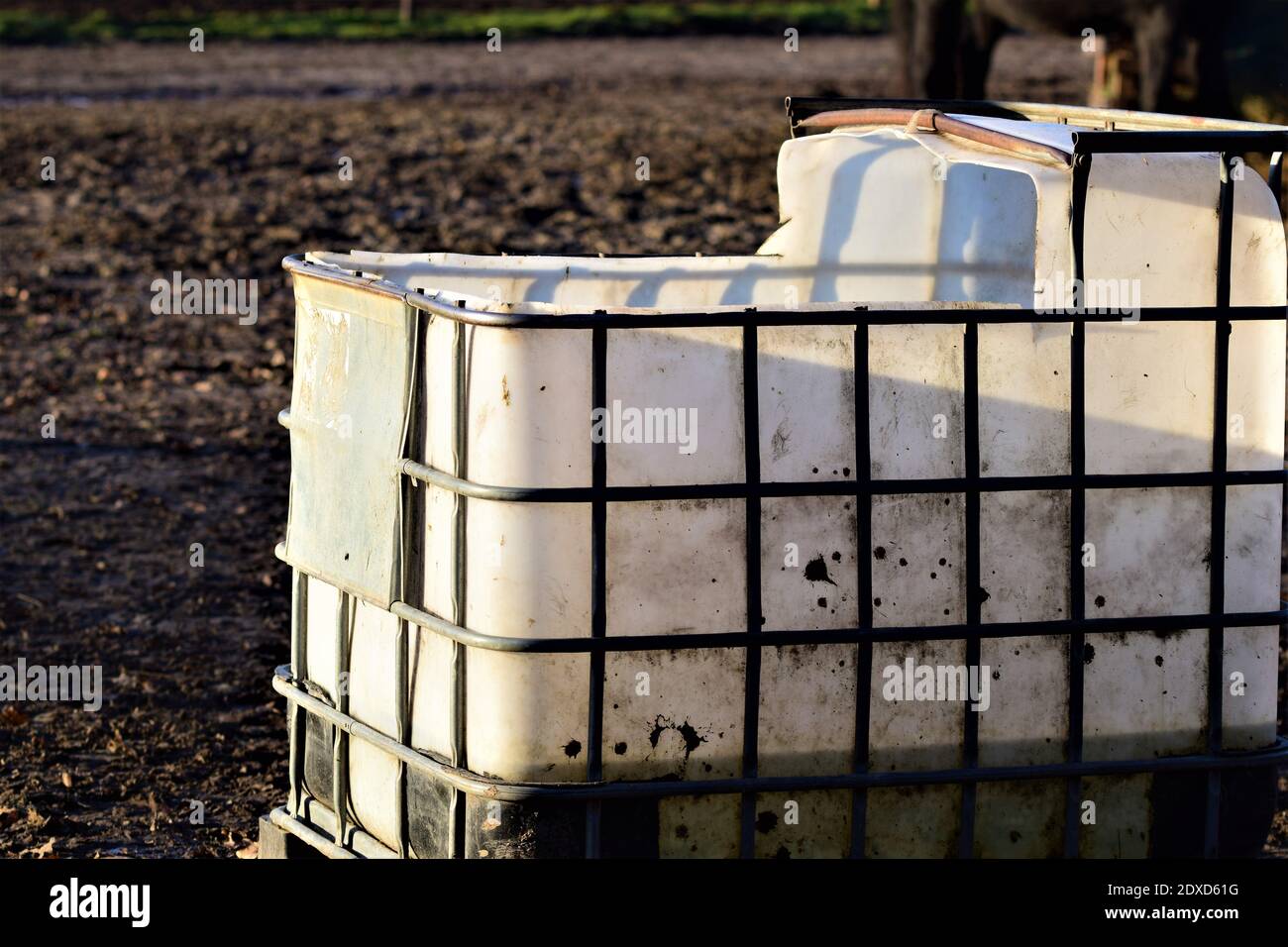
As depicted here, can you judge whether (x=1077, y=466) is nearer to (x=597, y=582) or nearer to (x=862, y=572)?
(x=862, y=572)

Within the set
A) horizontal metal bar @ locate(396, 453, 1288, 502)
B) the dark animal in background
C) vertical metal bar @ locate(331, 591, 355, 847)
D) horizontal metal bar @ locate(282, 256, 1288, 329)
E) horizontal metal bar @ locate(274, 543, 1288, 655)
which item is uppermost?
the dark animal in background

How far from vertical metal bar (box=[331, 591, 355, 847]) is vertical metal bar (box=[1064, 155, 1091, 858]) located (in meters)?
1.19

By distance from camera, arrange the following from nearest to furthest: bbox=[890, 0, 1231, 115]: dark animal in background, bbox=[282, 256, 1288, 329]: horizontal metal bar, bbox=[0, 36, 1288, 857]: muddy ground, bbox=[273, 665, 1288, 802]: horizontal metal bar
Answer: bbox=[282, 256, 1288, 329]: horizontal metal bar
bbox=[273, 665, 1288, 802]: horizontal metal bar
bbox=[0, 36, 1288, 857]: muddy ground
bbox=[890, 0, 1231, 115]: dark animal in background

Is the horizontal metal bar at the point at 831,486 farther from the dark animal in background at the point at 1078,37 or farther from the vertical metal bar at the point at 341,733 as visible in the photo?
the dark animal in background at the point at 1078,37

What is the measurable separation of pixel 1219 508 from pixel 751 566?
775mm

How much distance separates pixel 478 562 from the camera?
9.39 feet

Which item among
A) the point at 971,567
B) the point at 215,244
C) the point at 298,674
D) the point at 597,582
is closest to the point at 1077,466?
the point at 971,567

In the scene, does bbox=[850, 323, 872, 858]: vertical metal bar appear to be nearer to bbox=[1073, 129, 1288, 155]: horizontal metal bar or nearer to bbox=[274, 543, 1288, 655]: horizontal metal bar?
bbox=[274, 543, 1288, 655]: horizontal metal bar

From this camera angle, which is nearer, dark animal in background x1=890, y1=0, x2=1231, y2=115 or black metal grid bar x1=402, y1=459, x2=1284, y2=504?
black metal grid bar x1=402, y1=459, x2=1284, y2=504

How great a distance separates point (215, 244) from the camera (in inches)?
400

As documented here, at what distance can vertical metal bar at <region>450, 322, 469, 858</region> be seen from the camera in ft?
9.34

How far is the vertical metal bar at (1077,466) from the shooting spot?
2.95 m

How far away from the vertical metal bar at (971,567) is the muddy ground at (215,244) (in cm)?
124

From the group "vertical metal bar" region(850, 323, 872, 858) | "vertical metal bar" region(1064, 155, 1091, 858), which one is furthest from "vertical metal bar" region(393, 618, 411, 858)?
"vertical metal bar" region(1064, 155, 1091, 858)
